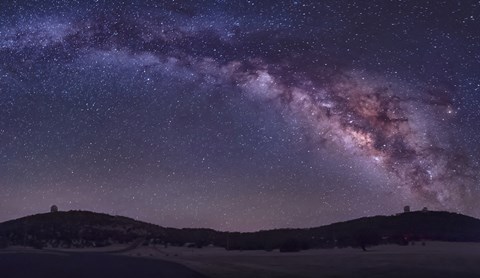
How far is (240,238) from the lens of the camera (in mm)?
84375

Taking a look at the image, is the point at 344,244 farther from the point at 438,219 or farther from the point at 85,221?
the point at 85,221

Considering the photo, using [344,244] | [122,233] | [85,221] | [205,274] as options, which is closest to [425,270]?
[205,274]

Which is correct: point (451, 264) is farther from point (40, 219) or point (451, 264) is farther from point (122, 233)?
point (40, 219)

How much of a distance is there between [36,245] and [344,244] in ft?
116

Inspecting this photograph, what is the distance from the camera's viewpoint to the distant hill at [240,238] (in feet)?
203

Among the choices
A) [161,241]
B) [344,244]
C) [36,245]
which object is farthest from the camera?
[161,241]

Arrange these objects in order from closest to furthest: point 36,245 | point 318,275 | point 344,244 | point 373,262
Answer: point 318,275 < point 373,262 < point 344,244 < point 36,245

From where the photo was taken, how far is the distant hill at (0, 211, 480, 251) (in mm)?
61875

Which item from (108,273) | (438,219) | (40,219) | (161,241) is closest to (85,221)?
Answer: (40,219)

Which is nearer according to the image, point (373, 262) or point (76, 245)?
point (373, 262)

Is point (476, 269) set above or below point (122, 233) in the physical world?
below

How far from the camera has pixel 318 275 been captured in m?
24.2

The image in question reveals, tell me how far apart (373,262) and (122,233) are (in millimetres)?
62445

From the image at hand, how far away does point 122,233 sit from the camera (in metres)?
86.6
